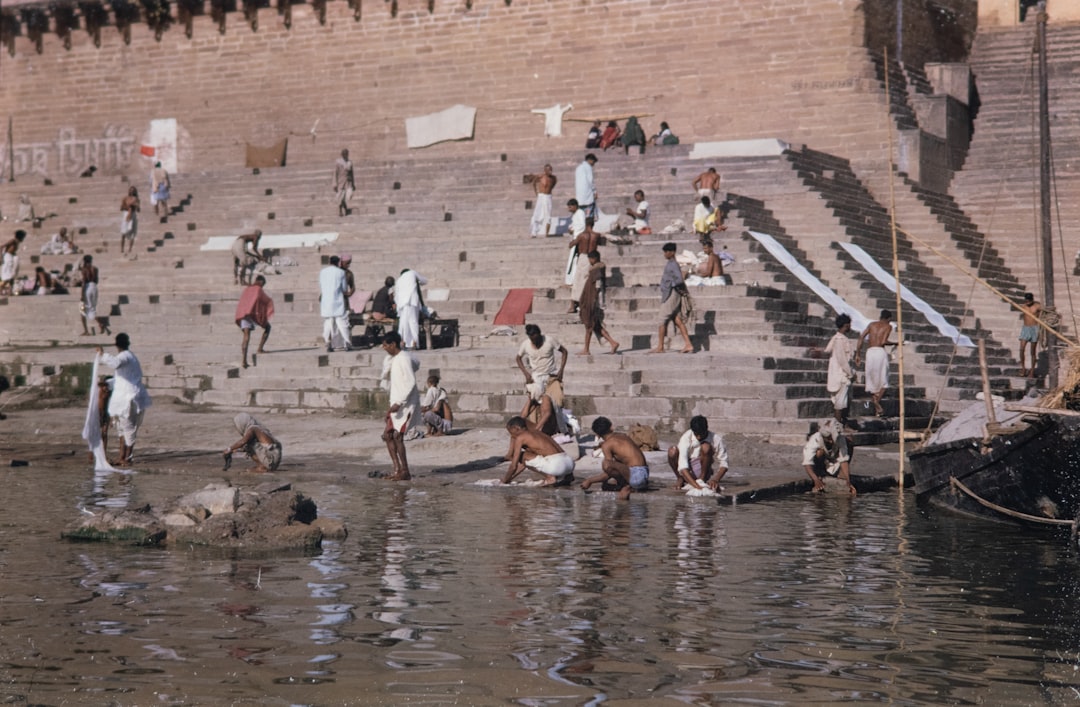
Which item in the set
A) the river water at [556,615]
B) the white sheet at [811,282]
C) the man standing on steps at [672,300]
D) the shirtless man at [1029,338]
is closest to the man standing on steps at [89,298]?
the man standing on steps at [672,300]

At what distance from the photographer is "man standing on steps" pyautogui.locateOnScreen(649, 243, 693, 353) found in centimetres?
1525

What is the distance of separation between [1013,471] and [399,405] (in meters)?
4.81

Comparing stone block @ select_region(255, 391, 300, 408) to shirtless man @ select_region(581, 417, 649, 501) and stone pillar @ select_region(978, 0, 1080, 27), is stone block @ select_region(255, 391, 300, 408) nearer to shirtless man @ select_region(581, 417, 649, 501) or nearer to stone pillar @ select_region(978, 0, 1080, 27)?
shirtless man @ select_region(581, 417, 649, 501)

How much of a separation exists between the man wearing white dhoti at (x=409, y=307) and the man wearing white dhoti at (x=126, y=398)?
153 inches

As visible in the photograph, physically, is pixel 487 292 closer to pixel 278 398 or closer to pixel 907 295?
pixel 278 398

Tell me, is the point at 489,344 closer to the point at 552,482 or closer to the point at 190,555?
the point at 552,482

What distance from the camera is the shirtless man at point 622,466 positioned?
1124 cm

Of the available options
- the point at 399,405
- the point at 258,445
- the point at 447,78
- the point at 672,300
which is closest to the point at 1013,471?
the point at 399,405

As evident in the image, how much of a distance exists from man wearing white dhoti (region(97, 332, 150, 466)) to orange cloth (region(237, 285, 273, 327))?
11.6ft

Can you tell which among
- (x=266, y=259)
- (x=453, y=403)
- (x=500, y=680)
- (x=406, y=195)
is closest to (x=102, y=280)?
(x=266, y=259)

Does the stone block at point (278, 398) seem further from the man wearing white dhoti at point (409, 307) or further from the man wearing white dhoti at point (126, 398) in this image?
the man wearing white dhoti at point (126, 398)

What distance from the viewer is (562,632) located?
6.22 meters

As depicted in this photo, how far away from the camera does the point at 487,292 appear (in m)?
18.2

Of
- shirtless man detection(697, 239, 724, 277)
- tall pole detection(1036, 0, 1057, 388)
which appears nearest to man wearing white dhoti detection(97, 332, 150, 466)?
shirtless man detection(697, 239, 724, 277)
